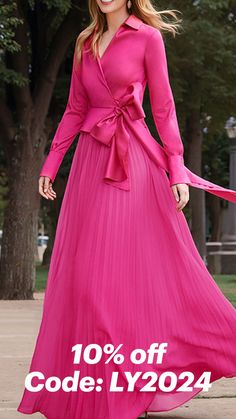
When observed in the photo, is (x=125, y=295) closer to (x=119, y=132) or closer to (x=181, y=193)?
A: (x=181, y=193)

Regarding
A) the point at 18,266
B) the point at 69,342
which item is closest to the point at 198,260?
the point at 69,342

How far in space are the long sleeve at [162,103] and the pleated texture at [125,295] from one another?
0.10 metres

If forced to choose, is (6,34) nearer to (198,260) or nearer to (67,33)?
(67,33)

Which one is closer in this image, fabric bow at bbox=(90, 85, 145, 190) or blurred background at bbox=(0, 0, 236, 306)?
fabric bow at bbox=(90, 85, 145, 190)

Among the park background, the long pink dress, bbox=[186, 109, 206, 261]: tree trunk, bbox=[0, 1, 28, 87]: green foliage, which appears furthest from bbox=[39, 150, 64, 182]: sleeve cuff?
bbox=[186, 109, 206, 261]: tree trunk

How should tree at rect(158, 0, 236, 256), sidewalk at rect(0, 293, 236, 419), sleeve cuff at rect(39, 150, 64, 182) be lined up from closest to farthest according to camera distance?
1. sleeve cuff at rect(39, 150, 64, 182)
2. sidewalk at rect(0, 293, 236, 419)
3. tree at rect(158, 0, 236, 256)

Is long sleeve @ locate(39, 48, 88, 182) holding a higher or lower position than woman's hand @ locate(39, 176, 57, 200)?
higher

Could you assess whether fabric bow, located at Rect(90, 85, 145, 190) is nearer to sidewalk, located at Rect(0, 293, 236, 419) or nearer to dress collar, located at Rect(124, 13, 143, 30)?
dress collar, located at Rect(124, 13, 143, 30)

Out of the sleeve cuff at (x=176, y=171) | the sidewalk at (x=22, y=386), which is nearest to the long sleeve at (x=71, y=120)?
the sleeve cuff at (x=176, y=171)

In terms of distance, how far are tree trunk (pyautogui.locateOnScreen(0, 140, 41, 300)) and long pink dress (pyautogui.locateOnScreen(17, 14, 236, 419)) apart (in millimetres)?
13155

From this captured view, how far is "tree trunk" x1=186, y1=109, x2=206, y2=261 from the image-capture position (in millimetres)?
29219

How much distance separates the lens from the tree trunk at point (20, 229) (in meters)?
18.0

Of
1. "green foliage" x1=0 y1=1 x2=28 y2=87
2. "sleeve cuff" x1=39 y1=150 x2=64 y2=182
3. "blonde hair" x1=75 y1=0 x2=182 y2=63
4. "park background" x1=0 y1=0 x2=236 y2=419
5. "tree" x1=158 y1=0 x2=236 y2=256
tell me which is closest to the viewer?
"blonde hair" x1=75 y1=0 x2=182 y2=63

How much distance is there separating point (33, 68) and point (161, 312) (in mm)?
14536
